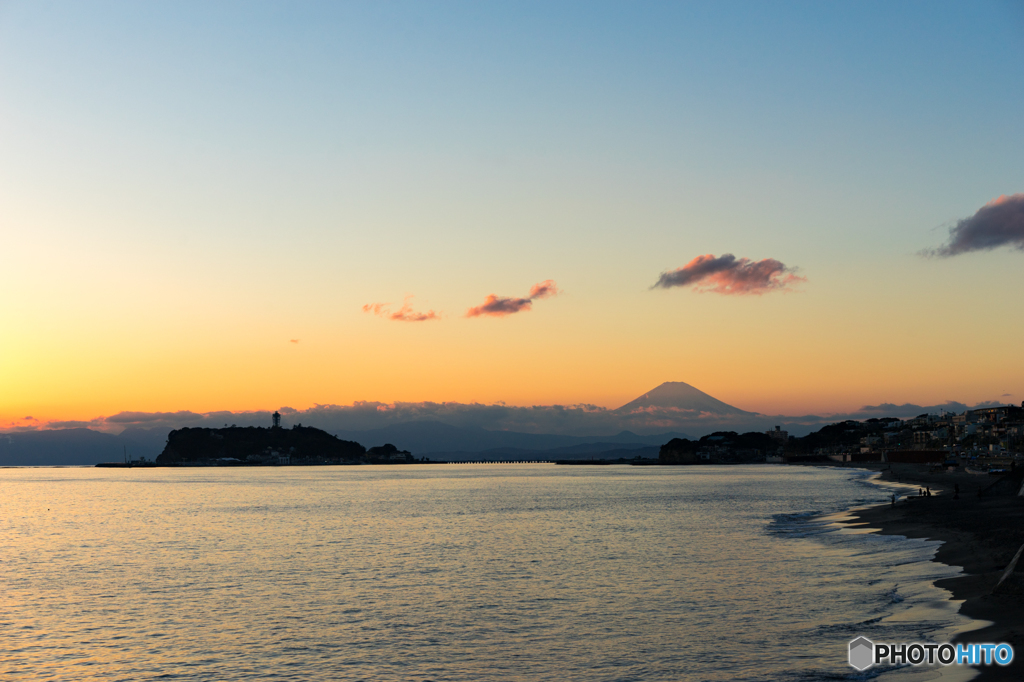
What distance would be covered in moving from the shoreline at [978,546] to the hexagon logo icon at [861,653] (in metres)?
2.60

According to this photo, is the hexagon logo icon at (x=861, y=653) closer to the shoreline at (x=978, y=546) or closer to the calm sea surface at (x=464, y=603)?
the calm sea surface at (x=464, y=603)

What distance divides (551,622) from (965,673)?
1552 cm

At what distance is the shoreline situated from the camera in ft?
78.1

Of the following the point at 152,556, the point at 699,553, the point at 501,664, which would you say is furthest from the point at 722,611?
the point at 152,556

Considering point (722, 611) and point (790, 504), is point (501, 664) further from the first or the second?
point (790, 504)

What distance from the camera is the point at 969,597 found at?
29.8 metres

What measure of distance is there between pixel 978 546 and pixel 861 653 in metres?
24.5

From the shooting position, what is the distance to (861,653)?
78.9 feet

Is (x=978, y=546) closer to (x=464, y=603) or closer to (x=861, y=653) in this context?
(x=861, y=653)

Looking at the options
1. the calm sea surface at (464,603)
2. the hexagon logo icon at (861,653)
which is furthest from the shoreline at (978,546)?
the hexagon logo icon at (861,653)

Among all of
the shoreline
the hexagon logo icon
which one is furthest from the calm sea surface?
the shoreline

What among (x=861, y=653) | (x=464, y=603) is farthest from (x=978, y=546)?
(x=464, y=603)

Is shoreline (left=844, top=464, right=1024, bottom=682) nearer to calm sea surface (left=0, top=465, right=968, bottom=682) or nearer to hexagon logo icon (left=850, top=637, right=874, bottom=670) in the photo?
calm sea surface (left=0, top=465, right=968, bottom=682)

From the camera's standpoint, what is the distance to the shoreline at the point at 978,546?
23812mm
